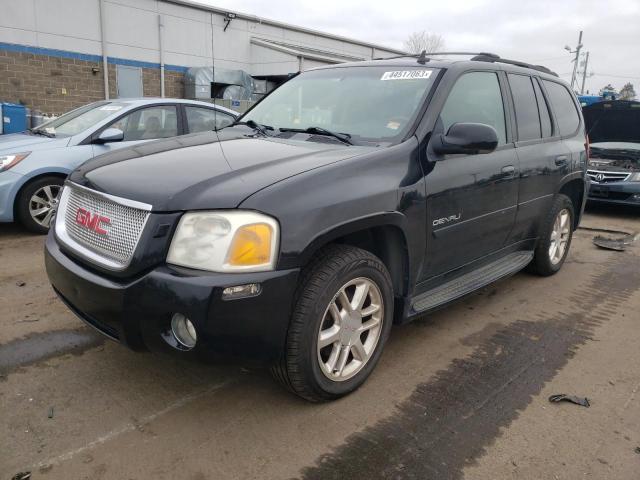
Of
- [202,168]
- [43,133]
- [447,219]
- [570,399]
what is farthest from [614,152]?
[43,133]

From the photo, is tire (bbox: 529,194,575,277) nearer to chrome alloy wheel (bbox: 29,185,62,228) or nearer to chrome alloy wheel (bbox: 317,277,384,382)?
chrome alloy wheel (bbox: 317,277,384,382)

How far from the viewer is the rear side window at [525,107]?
399 cm

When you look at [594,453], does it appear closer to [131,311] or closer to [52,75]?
[131,311]

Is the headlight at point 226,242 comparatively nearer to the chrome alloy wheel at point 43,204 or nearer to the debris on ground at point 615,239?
the chrome alloy wheel at point 43,204

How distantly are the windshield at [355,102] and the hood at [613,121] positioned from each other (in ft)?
23.1

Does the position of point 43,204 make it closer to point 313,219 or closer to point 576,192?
point 313,219

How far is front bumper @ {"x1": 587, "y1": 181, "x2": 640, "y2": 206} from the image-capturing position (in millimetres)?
8000

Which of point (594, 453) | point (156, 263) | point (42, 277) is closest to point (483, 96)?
point (594, 453)

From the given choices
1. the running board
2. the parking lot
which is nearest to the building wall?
the running board

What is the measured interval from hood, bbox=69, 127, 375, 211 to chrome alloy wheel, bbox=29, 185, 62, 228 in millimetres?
3084

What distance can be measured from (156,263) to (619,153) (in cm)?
921

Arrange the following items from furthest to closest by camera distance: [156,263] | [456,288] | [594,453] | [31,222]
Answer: [31,222] < [456,288] < [594,453] < [156,263]

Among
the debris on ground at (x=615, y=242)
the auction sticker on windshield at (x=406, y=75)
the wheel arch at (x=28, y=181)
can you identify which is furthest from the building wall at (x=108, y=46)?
Answer: the auction sticker on windshield at (x=406, y=75)

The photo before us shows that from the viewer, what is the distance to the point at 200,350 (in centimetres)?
223
